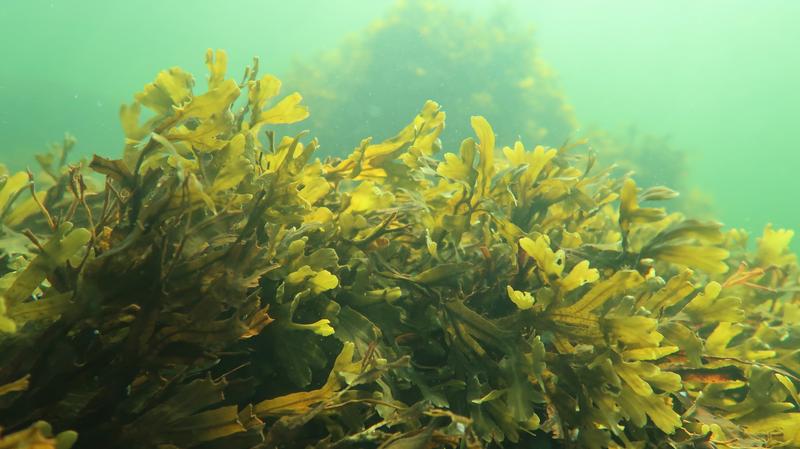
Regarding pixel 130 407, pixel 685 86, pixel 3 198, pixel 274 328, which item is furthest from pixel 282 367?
pixel 685 86

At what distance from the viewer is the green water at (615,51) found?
64188 mm

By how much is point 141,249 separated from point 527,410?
2.21ft

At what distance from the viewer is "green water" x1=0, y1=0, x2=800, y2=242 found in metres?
64.2

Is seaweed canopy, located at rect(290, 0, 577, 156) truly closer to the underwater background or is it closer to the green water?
the underwater background

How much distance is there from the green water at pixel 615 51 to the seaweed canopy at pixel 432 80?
50802mm

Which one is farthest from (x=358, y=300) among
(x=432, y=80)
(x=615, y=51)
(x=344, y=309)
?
(x=615, y=51)

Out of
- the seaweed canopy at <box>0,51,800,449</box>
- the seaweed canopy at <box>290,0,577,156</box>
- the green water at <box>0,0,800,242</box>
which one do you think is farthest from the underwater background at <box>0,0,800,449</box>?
the green water at <box>0,0,800,242</box>

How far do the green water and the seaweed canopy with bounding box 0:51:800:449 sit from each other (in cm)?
6151

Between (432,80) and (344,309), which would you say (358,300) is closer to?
(344,309)

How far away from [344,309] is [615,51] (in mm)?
91634

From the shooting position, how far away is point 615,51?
7925 cm

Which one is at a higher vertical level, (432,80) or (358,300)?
(432,80)

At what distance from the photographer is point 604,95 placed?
78.6 metres

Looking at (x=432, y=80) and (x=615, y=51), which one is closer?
(x=432, y=80)
